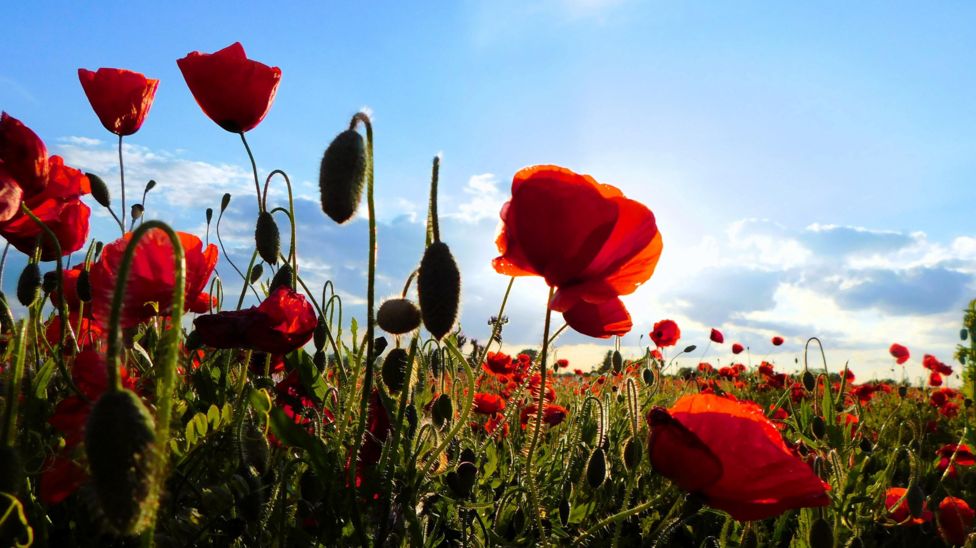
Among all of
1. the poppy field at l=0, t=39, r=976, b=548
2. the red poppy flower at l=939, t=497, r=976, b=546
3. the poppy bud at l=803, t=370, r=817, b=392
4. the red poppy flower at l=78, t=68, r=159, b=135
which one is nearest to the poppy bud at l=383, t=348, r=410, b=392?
the poppy field at l=0, t=39, r=976, b=548

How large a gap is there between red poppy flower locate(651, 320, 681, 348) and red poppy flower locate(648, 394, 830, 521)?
4.14 m

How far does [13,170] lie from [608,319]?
1240 mm

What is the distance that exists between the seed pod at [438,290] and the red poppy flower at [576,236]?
0.23m

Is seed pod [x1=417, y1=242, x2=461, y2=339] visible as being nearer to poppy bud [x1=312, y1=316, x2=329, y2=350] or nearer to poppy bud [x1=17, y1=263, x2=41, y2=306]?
poppy bud [x1=312, y1=316, x2=329, y2=350]

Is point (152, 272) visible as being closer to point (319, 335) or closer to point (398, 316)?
point (319, 335)

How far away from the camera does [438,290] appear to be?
109 cm

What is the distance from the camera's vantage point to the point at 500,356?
3.71 meters

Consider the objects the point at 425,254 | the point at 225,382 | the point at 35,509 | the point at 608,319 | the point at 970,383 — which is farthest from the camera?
the point at 970,383

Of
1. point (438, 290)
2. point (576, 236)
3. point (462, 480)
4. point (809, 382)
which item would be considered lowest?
point (462, 480)

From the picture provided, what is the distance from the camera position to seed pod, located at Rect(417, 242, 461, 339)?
3.57 feet

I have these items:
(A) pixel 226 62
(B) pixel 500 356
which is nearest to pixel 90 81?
(A) pixel 226 62

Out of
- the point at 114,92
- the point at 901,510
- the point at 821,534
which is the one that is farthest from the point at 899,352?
the point at 114,92

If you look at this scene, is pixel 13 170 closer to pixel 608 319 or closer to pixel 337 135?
pixel 337 135

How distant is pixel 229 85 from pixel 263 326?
0.71 meters
